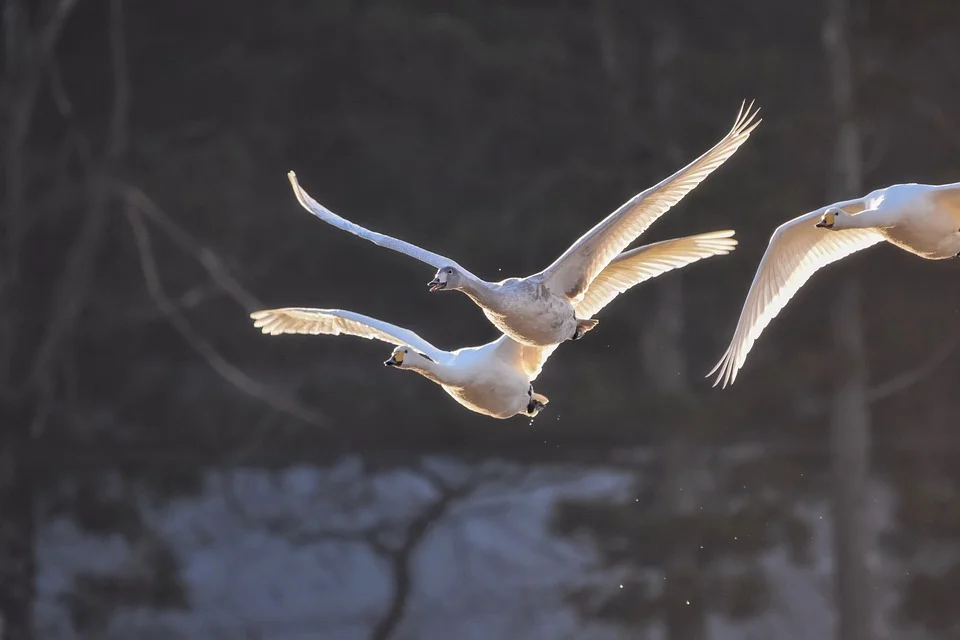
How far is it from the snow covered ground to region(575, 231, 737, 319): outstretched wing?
4.32 metres

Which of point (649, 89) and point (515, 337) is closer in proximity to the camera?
point (515, 337)

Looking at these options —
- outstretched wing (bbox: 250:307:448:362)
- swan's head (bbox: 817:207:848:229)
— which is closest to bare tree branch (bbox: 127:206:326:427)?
outstretched wing (bbox: 250:307:448:362)

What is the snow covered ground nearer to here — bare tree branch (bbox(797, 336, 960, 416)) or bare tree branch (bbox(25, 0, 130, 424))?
bare tree branch (bbox(797, 336, 960, 416))

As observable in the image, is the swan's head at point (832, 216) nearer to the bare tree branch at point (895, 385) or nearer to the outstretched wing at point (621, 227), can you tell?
the outstretched wing at point (621, 227)

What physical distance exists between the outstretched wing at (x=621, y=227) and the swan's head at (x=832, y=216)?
350 mm

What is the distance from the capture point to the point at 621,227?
584cm


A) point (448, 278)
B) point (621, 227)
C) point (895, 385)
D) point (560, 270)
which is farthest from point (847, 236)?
point (895, 385)

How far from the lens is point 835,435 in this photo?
10617 mm

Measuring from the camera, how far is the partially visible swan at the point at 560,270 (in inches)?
217

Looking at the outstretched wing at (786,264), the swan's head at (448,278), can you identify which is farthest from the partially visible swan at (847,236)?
the swan's head at (448,278)

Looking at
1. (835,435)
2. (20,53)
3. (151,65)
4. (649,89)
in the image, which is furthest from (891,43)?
(20,53)

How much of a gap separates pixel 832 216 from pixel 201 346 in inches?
214

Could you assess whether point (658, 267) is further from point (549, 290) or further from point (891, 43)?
point (891, 43)

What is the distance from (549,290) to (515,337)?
0.19 m
